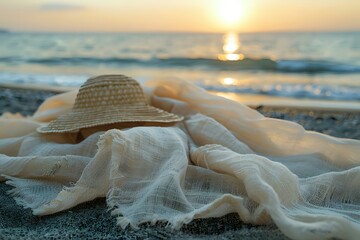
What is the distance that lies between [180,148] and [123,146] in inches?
12.9

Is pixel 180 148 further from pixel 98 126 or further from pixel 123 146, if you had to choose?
pixel 98 126

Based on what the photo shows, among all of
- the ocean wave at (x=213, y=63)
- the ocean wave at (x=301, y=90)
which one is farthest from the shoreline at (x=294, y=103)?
the ocean wave at (x=213, y=63)

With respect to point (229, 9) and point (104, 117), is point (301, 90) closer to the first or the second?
point (104, 117)

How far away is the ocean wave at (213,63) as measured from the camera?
1206cm

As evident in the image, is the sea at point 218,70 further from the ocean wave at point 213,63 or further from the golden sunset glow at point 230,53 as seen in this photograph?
the golden sunset glow at point 230,53

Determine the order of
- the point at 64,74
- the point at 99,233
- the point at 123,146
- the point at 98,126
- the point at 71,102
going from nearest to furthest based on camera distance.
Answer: the point at 99,233, the point at 123,146, the point at 98,126, the point at 71,102, the point at 64,74

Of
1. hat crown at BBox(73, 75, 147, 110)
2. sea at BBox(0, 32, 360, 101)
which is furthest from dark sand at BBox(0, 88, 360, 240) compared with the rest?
sea at BBox(0, 32, 360, 101)

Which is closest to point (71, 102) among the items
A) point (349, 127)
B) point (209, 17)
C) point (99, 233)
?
point (99, 233)

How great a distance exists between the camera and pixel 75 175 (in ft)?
7.00

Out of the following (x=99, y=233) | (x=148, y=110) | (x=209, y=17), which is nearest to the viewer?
(x=99, y=233)

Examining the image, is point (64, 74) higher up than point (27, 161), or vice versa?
point (27, 161)

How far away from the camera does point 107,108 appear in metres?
2.76

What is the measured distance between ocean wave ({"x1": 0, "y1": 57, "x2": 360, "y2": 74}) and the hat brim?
30.8ft

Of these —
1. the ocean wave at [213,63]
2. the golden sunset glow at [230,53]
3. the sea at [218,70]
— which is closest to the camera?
the sea at [218,70]
